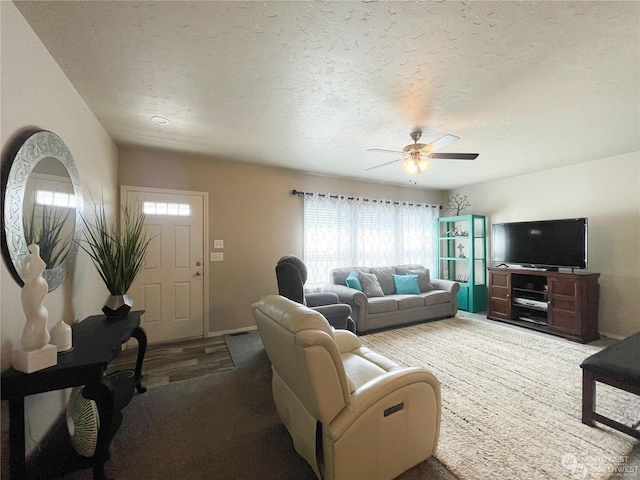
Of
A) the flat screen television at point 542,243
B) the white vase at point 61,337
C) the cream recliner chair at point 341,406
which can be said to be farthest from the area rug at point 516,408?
the white vase at point 61,337

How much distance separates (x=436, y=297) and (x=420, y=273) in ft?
1.90

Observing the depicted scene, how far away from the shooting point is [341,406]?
128 cm

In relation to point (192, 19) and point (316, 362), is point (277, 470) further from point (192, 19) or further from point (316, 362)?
point (192, 19)

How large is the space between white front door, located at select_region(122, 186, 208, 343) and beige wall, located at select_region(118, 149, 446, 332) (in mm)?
146

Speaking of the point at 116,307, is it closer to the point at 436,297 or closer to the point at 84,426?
A: the point at 84,426

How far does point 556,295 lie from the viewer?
12.2 ft

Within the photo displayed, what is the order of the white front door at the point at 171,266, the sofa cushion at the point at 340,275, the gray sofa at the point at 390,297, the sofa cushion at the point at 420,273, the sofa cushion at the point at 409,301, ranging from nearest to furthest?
the white front door at the point at 171,266 < the gray sofa at the point at 390,297 < the sofa cushion at the point at 409,301 < the sofa cushion at the point at 340,275 < the sofa cushion at the point at 420,273

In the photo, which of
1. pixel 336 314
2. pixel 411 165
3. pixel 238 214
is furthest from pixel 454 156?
pixel 238 214

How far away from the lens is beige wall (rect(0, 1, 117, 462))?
1.32 meters

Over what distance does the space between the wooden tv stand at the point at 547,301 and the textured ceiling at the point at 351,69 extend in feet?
6.03

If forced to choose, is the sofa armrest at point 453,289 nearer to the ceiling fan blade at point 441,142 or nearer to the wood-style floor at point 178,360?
the ceiling fan blade at point 441,142

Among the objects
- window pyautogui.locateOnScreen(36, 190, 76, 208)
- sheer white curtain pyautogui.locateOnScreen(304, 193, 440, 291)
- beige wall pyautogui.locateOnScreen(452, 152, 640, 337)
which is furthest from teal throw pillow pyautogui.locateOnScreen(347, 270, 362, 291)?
window pyautogui.locateOnScreen(36, 190, 76, 208)

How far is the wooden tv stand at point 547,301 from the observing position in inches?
138

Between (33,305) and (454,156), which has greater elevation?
(454,156)
